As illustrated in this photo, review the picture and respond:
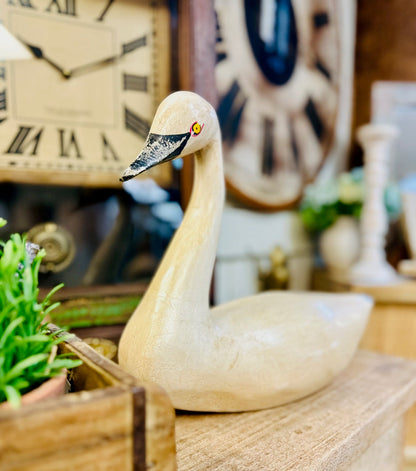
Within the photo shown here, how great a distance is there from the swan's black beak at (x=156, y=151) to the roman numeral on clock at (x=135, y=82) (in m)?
0.31

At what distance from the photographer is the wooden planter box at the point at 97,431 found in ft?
0.80

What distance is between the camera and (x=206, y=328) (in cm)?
49

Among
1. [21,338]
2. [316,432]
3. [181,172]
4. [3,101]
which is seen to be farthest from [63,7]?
[316,432]

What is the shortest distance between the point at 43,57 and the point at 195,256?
425 mm

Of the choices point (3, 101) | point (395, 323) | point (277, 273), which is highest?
point (3, 101)

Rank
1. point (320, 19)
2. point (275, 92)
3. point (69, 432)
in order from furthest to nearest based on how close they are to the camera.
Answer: point (320, 19)
point (275, 92)
point (69, 432)

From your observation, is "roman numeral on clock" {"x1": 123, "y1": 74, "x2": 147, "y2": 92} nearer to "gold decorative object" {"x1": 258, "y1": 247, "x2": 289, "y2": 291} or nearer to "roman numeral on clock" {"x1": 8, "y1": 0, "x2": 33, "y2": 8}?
"roman numeral on clock" {"x1": 8, "y1": 0, "x2": 33, "y2": 8}

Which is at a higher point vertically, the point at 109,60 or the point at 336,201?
the point at 109,60

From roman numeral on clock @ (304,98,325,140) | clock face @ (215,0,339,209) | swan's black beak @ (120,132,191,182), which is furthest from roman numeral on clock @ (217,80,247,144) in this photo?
swan's black beak @ (120,132,191,182)

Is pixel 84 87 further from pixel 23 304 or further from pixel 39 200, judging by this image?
pixel 23 304

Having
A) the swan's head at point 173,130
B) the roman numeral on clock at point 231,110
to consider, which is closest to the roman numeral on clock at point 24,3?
the swan's head at point 173,130

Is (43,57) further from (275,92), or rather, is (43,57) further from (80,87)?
(275,92)

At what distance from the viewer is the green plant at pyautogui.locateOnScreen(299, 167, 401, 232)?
3.63ft

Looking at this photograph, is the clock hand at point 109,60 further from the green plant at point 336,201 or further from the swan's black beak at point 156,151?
the green plant at point 336,201
